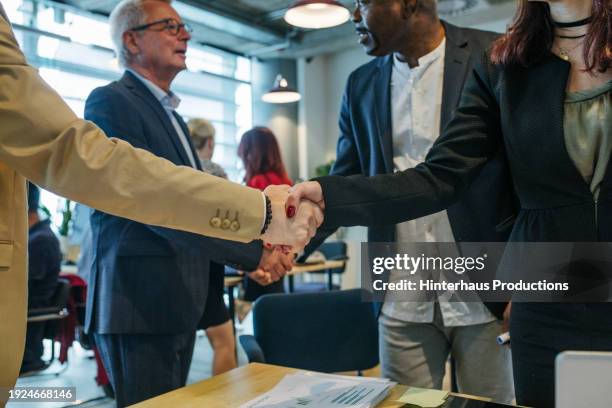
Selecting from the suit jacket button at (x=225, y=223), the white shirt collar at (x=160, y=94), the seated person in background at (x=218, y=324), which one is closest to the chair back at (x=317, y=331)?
the seated person in background at (x=218, y=324)

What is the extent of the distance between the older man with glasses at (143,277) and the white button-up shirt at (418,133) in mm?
616

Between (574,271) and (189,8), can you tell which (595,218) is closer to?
(574,271)

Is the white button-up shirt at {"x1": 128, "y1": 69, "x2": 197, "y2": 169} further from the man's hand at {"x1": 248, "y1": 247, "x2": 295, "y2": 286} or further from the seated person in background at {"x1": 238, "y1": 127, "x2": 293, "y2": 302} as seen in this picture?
the seated person in background at {"x1": 238, "y1": 127, "x2": 293, "y2": 302}

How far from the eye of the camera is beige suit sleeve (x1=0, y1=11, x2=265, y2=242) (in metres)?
1.05

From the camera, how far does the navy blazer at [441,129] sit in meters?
1.69

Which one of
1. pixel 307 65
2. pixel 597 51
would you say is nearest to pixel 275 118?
pixel 307 65

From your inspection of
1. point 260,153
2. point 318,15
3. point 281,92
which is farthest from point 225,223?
point 281,92

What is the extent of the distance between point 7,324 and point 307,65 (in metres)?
9.59

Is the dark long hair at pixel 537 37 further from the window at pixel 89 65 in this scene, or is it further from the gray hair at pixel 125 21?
the window at pixel 89 65

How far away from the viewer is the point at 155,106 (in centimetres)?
209

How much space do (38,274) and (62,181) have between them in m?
3.44

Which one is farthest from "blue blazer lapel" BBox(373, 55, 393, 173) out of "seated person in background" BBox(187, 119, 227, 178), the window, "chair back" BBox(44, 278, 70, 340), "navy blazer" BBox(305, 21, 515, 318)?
the window

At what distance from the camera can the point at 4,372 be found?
1.11 m

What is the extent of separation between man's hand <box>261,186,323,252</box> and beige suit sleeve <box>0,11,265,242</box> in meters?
0.10
